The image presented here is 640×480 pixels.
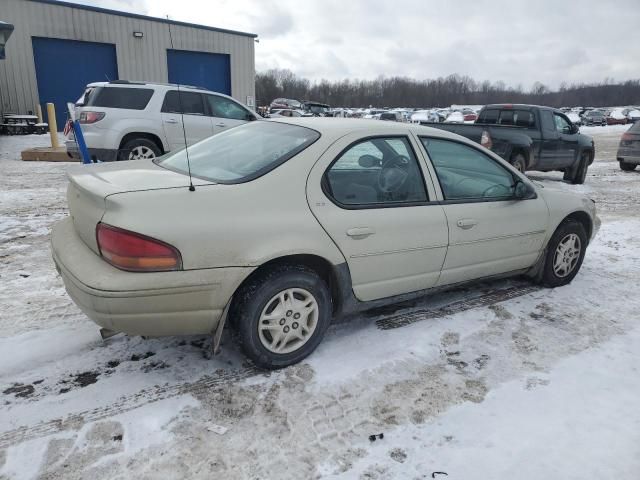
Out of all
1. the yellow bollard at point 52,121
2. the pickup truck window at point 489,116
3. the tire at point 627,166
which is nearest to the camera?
the pickup truck window at point 489,116

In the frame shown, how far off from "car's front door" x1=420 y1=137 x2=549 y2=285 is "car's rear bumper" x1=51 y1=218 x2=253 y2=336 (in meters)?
1.69

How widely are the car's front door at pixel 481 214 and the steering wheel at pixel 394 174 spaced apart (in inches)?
8.8

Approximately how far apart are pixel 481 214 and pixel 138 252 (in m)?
2.50

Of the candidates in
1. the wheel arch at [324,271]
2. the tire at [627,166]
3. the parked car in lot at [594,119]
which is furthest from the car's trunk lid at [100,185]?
the parked car in lot at [594,119]

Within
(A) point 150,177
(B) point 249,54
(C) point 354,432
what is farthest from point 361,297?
(B) point 249,54

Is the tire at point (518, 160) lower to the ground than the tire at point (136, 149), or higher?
lower

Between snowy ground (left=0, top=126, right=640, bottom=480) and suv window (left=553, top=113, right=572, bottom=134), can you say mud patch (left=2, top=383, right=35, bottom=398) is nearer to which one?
snowy ground (left=0, top=126, right=640, bottom=480)

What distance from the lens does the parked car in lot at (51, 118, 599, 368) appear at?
8.33ft

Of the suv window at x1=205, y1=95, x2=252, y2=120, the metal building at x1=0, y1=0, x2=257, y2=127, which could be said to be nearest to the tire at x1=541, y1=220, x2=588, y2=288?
the suv window at x1=205, y1=95, x2=252, y2=120

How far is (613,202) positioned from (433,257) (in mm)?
7228

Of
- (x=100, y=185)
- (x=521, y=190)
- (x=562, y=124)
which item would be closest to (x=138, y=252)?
(x=100, y=185)

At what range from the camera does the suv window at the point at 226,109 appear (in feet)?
32.9

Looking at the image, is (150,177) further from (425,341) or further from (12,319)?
(425,341)

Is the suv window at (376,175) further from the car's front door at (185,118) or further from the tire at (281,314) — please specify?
the car's front door at (185,118)
